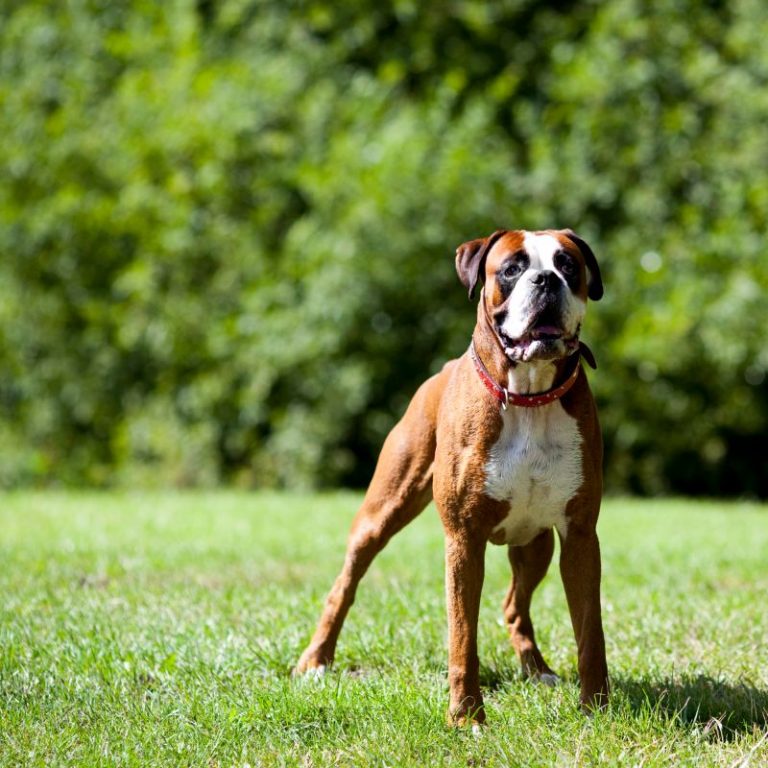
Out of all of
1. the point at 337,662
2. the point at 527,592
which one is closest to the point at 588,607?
the point at 527,592

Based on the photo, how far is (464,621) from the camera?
365 cm

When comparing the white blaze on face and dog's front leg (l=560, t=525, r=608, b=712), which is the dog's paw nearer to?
dog's front leg (l=560, t=525, r=608, b=712)

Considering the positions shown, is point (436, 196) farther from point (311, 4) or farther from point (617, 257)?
point (311, 4)

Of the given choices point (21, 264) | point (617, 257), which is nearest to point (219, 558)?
point (617, 257)

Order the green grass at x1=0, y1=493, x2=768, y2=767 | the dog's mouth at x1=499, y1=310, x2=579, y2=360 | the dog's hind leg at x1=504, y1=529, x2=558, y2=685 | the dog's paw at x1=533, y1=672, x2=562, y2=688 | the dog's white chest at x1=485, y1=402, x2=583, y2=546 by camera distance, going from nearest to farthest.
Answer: the green grass at x1=0, y1=493, x2=768, y2=767
the dog's mouth at x1=499, y1=310, x2=579, y2=360
the dog's white chest at x1=485, y1=402, x2=583, y2=546
the dog's paw at x1=533, y1=672, x2=562, y2=688
the dog's hind leg at x1=504, y1=529, x2=558, y2=685

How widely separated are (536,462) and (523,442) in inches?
3.0

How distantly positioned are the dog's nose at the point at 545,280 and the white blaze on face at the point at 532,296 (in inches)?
0.4

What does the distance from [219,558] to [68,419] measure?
27.5ft

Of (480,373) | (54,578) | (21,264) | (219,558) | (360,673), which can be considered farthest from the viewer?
(21,264)

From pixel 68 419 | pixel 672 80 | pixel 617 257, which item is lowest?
pixel 68 419

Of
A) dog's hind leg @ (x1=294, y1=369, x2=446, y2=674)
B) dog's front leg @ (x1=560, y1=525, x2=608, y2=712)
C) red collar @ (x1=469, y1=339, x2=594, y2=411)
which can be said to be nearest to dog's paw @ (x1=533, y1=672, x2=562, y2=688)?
dog's front leg @ (x1=560, y1=525, x2=608, y2=712)

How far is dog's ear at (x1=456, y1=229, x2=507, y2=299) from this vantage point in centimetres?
377

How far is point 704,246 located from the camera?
41.9ft

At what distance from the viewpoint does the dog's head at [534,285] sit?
3.51m
